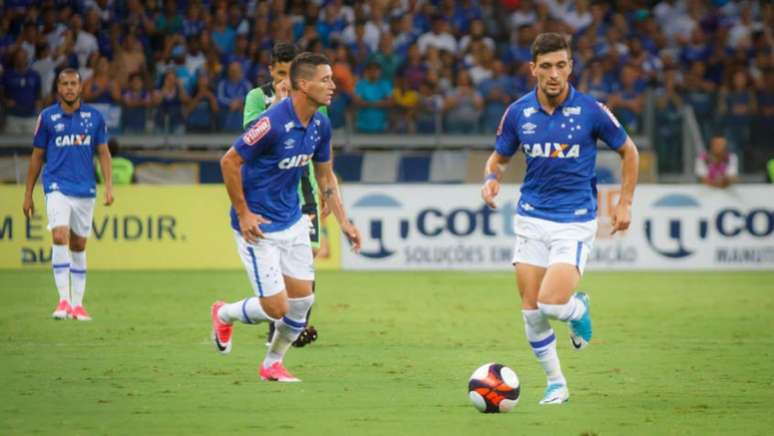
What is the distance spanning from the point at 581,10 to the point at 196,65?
6907 mm

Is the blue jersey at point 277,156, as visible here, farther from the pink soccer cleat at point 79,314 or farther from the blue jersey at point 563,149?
the pink soccer cleat at point 79,314

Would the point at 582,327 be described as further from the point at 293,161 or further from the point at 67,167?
the point at 67,167

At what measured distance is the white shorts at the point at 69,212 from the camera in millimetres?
14859

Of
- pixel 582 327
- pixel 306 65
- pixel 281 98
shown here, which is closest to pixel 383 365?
pixel 582 327

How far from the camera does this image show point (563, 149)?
9422 millimetres

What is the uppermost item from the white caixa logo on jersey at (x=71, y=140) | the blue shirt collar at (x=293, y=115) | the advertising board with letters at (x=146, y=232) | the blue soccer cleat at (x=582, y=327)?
the blue shirt collar at (x=293, y=115)

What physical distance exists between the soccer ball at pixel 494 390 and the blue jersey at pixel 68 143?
7.12 meters

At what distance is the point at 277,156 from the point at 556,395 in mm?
2372

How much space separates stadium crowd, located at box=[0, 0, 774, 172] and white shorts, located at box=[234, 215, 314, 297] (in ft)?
42.6

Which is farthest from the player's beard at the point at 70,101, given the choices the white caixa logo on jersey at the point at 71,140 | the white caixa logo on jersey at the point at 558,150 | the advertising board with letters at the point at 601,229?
the advertising board with letters at the point at 601,229

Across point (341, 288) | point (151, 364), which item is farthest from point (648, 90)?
point (151, 364)

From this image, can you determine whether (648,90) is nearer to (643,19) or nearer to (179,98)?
(643,19)

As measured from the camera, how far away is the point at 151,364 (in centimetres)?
1130

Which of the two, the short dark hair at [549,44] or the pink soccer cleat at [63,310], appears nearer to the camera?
the short dark hair at [549,44]
